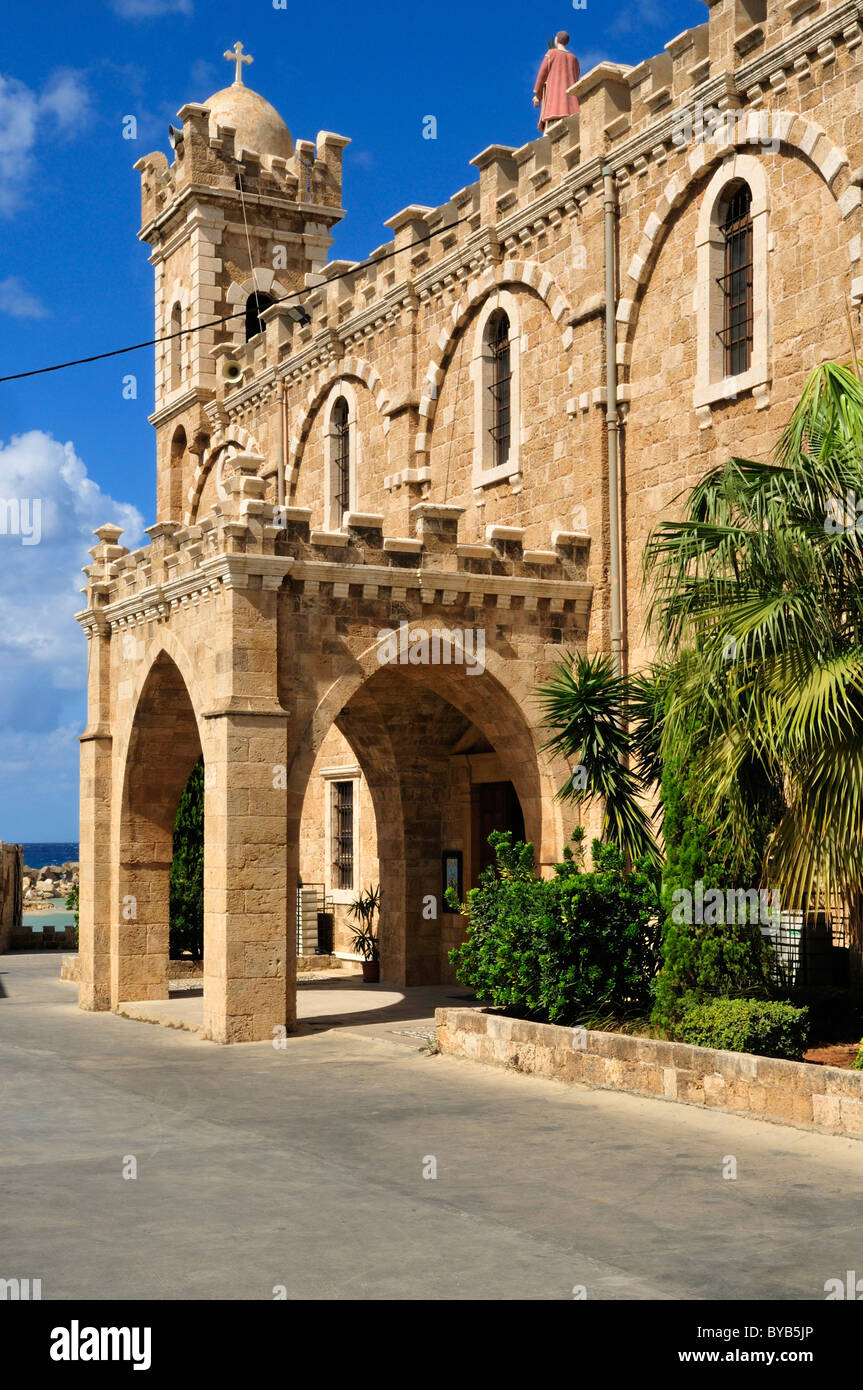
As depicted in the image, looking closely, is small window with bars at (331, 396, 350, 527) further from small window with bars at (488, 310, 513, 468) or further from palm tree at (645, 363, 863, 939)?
palm tree at (645, 363, 863, 939)

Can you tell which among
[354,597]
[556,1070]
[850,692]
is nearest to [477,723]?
[354,597]

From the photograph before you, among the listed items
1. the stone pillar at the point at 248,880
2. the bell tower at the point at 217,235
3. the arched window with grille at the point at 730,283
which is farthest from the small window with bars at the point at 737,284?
the bell tower at the point at 217,235

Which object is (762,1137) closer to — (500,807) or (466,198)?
(500,807)

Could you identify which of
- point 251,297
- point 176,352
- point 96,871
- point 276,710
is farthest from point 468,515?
point 176,352

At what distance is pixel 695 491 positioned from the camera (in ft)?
41.5

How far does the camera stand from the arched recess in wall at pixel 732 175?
49.8ft

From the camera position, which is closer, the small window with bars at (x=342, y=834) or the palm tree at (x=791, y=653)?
the palm tree at (x=791, y=653)

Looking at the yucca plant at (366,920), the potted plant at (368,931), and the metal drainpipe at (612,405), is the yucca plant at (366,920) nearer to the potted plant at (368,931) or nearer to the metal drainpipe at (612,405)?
the potted plant at (368,931)

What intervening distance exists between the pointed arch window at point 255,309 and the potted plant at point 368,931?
14.1 m

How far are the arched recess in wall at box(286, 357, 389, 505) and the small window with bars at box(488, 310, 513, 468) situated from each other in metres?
2.92

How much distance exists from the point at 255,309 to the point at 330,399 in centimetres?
742

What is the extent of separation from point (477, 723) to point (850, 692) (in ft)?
26.3

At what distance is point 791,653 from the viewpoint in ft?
36.9
